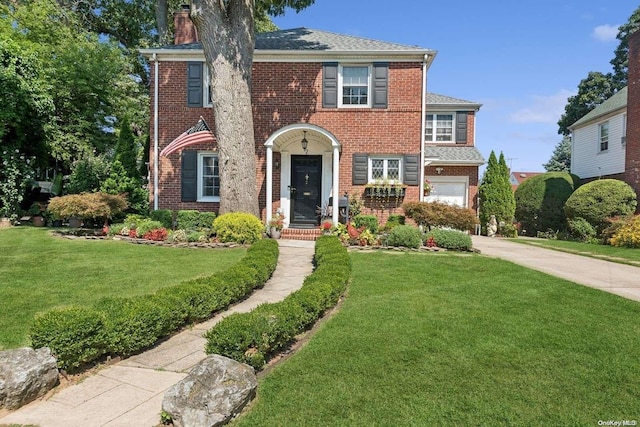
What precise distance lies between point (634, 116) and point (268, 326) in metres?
16.5

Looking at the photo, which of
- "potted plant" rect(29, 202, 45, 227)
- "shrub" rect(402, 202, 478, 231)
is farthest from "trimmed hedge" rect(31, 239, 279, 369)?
"potted plant" rect(29, 202, 45, 227)

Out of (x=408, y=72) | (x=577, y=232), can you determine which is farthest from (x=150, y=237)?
(x=577, y=232)

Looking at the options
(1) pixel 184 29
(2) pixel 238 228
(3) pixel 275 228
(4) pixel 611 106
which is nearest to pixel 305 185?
(3) pixel 275 228

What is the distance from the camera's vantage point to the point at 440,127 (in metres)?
17.0

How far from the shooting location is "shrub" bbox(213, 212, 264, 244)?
30.2ft

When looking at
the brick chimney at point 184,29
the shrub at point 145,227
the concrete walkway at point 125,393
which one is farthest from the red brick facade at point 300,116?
the concrete walkway at point 125,393

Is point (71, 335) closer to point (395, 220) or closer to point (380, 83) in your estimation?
point (395, 220)

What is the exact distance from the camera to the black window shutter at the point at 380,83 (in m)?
11.7

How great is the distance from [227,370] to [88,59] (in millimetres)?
18916

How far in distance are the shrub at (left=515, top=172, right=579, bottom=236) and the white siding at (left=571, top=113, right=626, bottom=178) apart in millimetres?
1174

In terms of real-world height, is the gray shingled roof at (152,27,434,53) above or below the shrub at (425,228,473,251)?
above

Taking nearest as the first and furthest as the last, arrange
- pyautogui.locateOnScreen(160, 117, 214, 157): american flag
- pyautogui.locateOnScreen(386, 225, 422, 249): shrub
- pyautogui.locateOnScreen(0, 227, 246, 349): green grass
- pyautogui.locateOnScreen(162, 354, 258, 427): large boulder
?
pyautogui.locateOnScreen(162, 354, 258, 427): large boulder < pyautogui.locateOnScreen(0, 227, 246, 349): green grass < pyautogui.locateOnScreen(386, 225, 422, 249): shrub < pyautogui.locateOnScreen(160, 117, 214, 157): american flag

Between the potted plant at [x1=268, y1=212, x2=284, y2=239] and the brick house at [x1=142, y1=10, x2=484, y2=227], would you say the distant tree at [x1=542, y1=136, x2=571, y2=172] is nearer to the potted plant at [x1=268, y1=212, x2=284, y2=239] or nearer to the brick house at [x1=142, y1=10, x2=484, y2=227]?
the brick house at [x1=142, y1=10, x2=484, y2=227]

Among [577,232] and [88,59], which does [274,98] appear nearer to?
[88,59]
